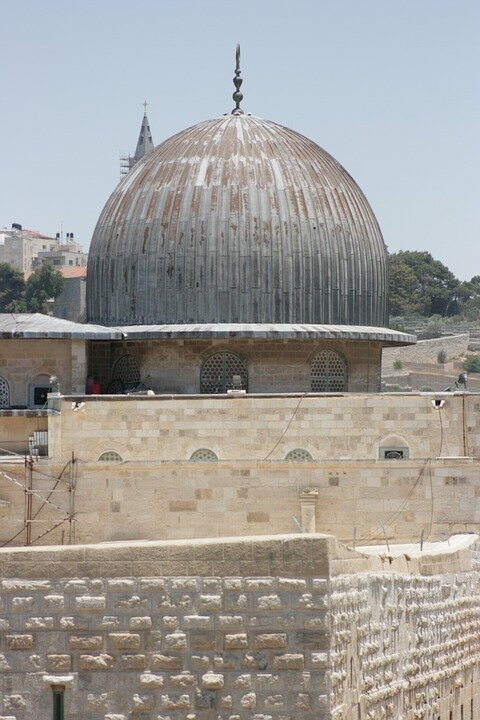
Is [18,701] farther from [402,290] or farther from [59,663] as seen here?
[402,290]

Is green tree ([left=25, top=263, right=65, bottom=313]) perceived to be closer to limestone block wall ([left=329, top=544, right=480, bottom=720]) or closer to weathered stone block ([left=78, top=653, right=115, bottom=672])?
limestone block wall ([left=329, top=544, right=480, bottom=720])

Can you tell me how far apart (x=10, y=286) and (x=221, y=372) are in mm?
77679

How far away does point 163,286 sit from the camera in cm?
2531

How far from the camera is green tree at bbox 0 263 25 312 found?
99500 mm

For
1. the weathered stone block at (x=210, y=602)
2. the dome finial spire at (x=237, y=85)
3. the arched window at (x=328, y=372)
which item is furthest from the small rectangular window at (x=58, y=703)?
the dome finial spire at (x=237, y=85)

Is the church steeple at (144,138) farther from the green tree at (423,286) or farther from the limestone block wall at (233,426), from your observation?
the limestone block wall at (233,426)

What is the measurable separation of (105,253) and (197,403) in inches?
175

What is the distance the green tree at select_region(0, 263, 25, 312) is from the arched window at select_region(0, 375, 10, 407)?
74565 mm

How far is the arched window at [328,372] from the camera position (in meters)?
25.1

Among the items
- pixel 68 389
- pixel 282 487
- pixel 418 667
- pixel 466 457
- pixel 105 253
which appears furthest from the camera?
pixel 105 253

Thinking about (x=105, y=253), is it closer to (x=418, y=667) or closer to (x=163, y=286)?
(x=163, y=286)

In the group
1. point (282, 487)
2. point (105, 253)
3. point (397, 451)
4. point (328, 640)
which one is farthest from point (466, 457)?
point (328, 640)

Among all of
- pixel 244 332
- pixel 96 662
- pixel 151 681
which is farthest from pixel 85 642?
pixel 244 332

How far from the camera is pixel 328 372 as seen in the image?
25.3 metres
